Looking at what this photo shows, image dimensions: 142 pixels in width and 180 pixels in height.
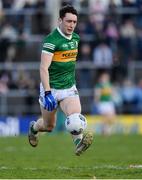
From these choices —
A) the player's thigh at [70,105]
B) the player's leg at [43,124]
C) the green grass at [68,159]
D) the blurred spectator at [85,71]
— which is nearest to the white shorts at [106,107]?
the green grass at [68,159]

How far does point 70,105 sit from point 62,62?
2.38ft

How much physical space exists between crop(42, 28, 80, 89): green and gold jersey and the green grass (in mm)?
1413

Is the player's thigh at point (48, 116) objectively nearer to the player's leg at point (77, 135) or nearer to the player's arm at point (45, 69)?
the player's leg at point (77, 135)

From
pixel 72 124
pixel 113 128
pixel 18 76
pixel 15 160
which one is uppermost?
pixel 72 124

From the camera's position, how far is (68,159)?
16125mm

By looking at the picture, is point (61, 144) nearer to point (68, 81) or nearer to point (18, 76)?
point (18, 76)

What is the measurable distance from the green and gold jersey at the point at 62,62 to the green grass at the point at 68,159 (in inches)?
55.6

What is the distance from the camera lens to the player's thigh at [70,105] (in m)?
12.5

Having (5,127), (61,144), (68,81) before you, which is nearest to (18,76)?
(5,127)

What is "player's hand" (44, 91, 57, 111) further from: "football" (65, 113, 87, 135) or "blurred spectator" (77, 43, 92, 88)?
"blurred spectator" (77, 43, 92, 88)

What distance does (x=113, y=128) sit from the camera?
94.8 feet

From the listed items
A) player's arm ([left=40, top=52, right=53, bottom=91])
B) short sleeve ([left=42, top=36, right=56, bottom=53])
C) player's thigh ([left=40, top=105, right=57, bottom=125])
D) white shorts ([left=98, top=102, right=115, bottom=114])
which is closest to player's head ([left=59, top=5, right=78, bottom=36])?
short sleeve ([left=42, top=36, right=56, bottom=53])

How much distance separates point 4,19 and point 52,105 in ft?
58.0

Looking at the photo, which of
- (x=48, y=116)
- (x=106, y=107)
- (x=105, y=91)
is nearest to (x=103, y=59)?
(x=105, y=91)
